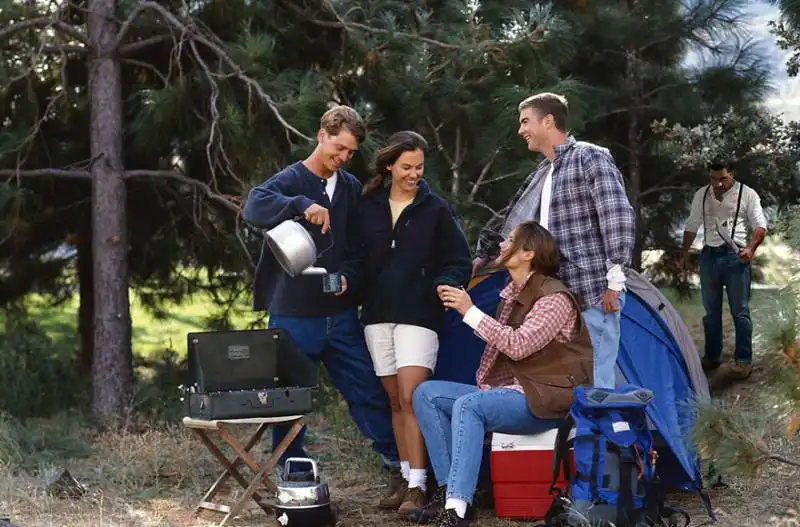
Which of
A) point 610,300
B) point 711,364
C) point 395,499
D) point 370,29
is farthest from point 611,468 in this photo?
point 711,364

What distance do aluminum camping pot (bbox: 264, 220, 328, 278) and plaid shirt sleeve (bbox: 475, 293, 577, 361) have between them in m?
0.70

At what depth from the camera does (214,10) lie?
6883mm

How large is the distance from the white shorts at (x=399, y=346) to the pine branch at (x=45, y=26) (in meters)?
2.93

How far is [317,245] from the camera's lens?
184 inches

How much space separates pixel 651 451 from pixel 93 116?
4.08 m

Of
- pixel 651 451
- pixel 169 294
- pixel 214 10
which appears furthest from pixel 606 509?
pixel 169 294

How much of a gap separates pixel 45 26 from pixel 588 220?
355 centimetres

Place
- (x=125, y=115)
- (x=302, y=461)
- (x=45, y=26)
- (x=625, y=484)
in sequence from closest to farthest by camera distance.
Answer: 1. (x=625, y=484)
2. (x=302, y=461)
3. (x=45, y=26)
4. (x=125, y=115)

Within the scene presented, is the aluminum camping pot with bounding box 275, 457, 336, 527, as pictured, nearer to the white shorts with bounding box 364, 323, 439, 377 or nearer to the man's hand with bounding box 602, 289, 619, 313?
the white shorts with bounding box 364, 323, 439, 377

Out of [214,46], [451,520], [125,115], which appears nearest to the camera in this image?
[451,520]

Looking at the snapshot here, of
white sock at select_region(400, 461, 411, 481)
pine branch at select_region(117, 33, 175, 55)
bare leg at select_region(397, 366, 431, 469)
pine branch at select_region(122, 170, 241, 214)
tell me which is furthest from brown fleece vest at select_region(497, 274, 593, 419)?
pine branch at select_region(117, 33, 175, 55)

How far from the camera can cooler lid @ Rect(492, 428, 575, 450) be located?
4.34m

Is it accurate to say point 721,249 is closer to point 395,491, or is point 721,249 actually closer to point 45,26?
point 395,491

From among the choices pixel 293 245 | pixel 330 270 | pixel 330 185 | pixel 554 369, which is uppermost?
pixel 330 185
